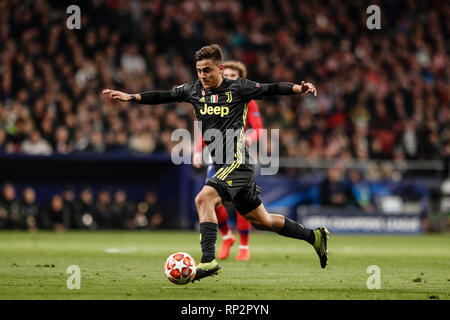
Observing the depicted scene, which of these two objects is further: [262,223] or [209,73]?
[262,223]

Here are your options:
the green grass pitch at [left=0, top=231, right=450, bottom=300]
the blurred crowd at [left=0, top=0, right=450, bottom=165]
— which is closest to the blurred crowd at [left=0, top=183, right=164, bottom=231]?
the blurred crowd at [left=0, top=0, right=450, bottom=165]

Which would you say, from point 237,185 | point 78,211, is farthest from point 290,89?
point 78,211

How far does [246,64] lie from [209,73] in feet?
53.4

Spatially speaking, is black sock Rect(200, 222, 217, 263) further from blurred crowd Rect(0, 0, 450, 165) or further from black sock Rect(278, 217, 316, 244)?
blurred crowd Rect(0, 0, 450, 165)

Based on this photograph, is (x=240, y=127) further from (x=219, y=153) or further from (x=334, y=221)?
(x=334, y=221)

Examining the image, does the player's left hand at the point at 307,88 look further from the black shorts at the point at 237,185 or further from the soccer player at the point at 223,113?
the black shorts at the point at 237,185

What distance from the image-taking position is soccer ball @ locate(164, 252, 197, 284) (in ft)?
23.3

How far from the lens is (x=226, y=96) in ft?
26.1

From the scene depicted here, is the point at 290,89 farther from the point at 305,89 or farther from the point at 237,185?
the point at 237,185

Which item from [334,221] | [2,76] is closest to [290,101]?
[334,221]

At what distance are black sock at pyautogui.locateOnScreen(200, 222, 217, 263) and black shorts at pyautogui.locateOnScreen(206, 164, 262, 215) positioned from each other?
401 millimetres

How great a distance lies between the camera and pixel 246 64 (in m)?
23.9

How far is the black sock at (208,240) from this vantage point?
725cm
